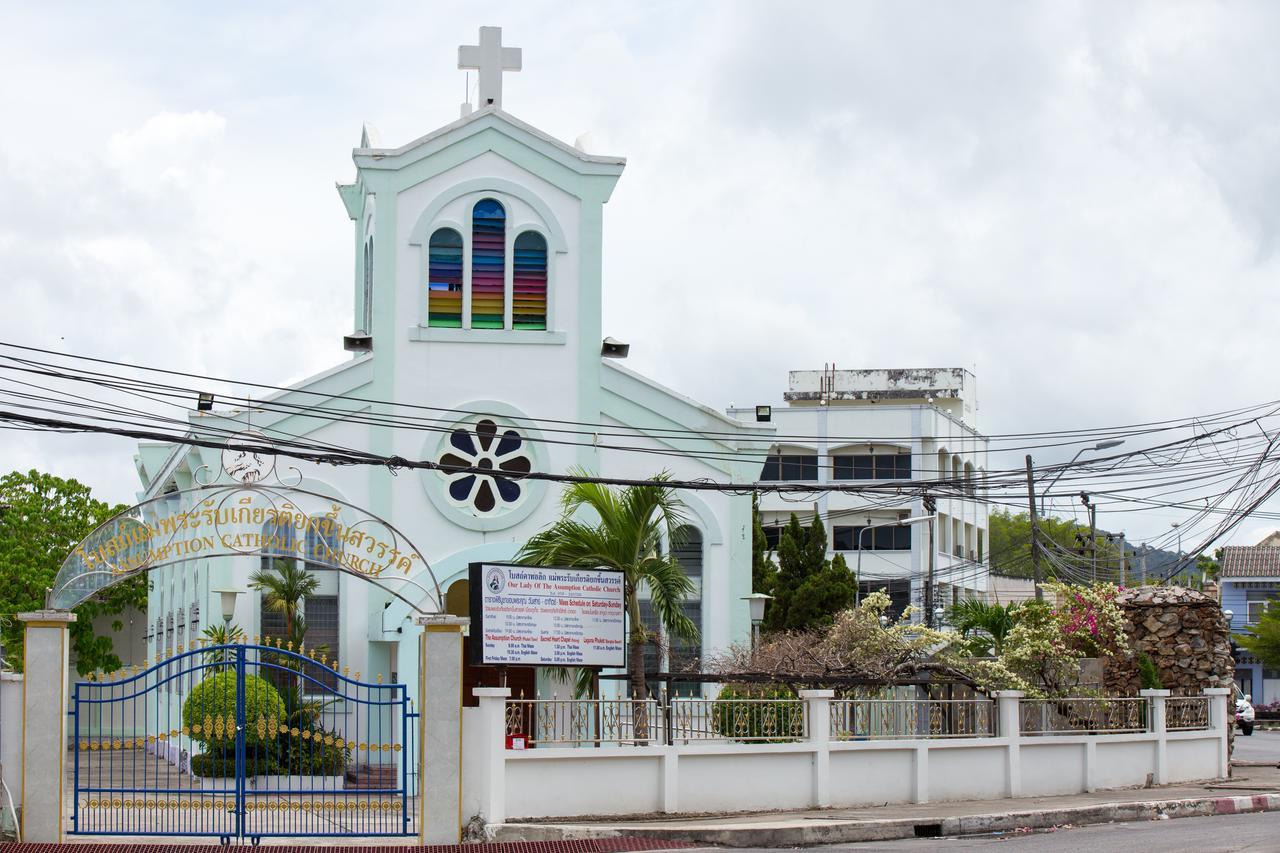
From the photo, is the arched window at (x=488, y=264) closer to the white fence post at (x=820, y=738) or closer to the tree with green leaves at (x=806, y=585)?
the white fence post at (x=820, y=738)

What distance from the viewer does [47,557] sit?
51875 mm

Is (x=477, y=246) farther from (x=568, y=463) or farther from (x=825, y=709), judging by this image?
(x=825, y=709)

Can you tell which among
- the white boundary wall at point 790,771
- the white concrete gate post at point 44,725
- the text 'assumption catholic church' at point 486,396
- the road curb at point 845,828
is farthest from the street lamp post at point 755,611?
the white concrete gate post at point 44,725

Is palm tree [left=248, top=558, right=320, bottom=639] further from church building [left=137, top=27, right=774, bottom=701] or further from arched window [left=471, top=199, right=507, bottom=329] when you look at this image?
arched window [left=471, top=199, right=507, bottom=329]

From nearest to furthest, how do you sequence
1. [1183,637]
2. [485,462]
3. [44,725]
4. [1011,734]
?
[44,725] < [1011,734] < [1183,637] < [485,462]

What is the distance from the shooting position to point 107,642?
162 ft

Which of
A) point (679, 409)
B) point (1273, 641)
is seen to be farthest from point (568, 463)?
point (1273, 641)

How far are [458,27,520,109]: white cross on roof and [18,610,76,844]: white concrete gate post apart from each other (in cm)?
1675

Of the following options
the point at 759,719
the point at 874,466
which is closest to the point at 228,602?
the point at 759,719

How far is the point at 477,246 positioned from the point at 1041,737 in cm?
1359

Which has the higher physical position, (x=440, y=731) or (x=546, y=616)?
(x=546, y=616)

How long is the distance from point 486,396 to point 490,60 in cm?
693

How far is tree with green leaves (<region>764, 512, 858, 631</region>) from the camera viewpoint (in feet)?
146

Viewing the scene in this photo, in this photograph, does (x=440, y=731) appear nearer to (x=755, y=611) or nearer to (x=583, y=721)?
(x=583, y=721)
